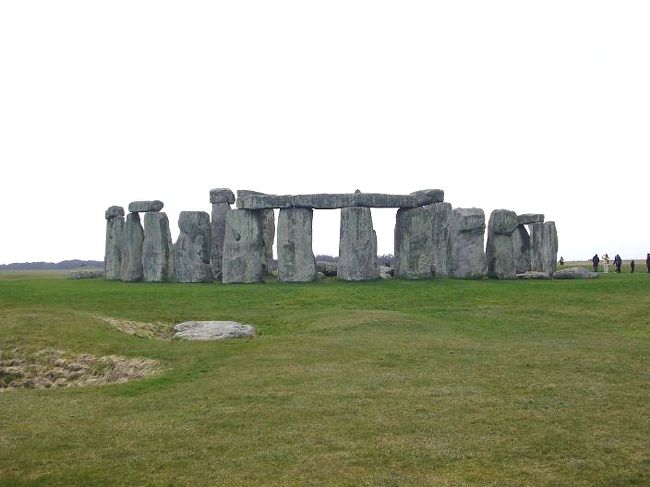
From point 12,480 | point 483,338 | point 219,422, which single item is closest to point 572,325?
point 483,338

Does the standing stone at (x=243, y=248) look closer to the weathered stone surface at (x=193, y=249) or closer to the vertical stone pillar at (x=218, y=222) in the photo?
the weathered stone surface at (x=193, y=249)

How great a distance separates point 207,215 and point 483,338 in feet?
62.5

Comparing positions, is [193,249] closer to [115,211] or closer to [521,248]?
[115,211]

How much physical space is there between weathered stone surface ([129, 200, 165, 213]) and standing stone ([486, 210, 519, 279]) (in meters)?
16.6

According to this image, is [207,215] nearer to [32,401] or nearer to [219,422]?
[32,401]

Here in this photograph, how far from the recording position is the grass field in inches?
352

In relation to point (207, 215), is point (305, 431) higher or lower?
lower

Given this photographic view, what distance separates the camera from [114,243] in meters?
37.4

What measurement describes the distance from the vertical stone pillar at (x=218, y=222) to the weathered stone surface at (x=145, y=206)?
271cm

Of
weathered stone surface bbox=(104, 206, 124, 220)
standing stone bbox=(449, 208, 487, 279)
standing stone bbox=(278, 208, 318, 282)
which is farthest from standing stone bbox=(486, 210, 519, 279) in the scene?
weathered stone surface bbox=(104, 206, 124, 220)

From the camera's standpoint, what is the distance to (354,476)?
8.62 meters

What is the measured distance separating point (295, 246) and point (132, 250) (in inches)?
359

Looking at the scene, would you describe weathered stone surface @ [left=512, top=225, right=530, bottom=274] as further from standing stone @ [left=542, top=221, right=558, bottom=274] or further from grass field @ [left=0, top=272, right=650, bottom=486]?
grass field @ [left=0, top=272, right=650, bottom=486]

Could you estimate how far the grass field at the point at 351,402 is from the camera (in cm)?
895
